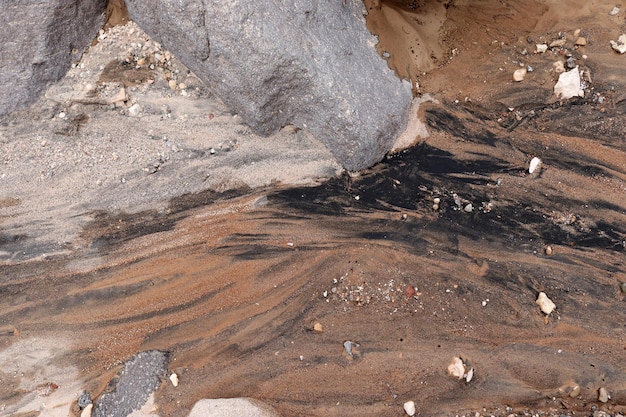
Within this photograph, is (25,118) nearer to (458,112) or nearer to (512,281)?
(458,112)

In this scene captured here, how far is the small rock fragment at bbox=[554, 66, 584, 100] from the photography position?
8.71ft

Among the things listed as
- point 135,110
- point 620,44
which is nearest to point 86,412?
point 135,110

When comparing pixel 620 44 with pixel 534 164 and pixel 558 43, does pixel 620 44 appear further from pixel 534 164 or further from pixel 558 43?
pixel 534 164

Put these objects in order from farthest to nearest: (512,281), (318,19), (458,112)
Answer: (458,112) < (512,281) < (318,19)

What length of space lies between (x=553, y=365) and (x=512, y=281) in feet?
1.62

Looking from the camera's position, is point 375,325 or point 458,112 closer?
point 375,325

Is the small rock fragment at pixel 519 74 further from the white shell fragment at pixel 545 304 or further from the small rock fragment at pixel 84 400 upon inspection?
the small rock fragment at pixel 84 400

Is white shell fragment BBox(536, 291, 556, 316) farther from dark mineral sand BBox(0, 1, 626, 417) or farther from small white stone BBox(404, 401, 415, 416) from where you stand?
small white stone BBox(404, 401, 415, 416)

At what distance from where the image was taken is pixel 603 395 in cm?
240

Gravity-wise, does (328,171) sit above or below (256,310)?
above

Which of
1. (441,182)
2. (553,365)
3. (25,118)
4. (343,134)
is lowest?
(553,365)

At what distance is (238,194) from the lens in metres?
2.57

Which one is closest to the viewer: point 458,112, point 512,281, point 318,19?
point 318,19

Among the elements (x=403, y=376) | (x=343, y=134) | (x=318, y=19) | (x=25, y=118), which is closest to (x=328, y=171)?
(x=343, y=134)
